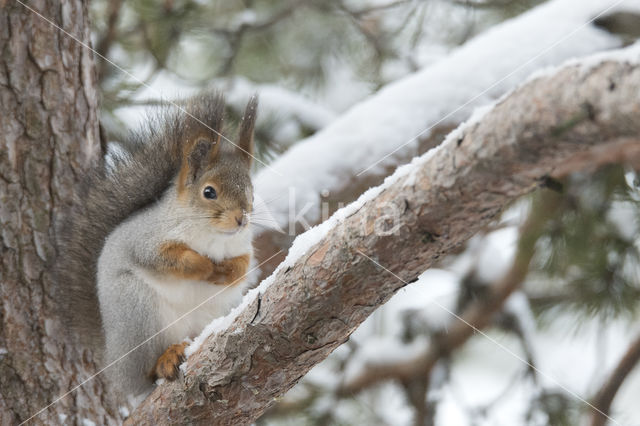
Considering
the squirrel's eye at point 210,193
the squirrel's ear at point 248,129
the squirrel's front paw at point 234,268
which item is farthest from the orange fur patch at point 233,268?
the squirrel's ear at point 248,129

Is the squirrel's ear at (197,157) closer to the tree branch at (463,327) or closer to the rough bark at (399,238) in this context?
the rough bark at (399,238)

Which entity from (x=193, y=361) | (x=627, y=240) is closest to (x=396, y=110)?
(x=627, y=240)

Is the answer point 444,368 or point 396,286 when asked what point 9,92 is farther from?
point 444,368

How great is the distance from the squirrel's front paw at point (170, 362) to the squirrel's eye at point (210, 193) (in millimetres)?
265

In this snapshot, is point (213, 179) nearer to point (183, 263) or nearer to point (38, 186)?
point (183, 263)

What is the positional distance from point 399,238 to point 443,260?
132cm

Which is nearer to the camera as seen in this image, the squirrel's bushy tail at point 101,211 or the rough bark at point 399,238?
the rough bark at point 399,238

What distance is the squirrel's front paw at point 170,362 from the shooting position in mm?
1170

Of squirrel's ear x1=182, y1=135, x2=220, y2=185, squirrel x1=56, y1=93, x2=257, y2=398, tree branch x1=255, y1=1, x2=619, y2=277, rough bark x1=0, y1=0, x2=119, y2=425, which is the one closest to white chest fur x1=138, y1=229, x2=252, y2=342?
squirrel x1=56, y1=93, x2=257, y2=398

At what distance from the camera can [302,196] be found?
167cm

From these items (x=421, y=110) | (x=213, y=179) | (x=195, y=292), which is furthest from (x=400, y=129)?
(x=195, y=292)

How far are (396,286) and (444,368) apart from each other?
3.95 ft

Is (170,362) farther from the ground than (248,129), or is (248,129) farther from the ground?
(248,129)

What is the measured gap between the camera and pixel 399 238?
0.79 m
